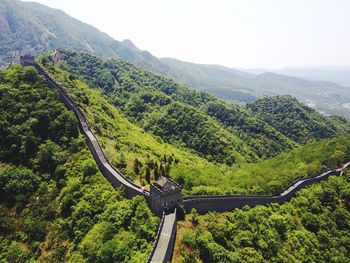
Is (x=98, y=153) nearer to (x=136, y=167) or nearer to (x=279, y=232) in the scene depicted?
(x=136, y=167)

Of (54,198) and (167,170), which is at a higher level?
(167,170)

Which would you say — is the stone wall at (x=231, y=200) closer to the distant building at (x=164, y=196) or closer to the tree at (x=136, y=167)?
the distant building at (x=164, y=196)

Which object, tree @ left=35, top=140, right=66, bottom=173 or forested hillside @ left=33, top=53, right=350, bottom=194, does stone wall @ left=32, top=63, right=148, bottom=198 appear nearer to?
forested hillside @ left=33, top=53, right=350, bottom=194

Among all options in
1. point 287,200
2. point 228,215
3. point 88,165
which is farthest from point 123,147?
point 287,200

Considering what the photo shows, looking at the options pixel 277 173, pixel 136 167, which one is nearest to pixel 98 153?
pixel 136 167

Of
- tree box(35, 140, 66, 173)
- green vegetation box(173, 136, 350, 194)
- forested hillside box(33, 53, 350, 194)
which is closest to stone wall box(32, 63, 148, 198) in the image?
forested hillside box(33, 53, 350, 194)

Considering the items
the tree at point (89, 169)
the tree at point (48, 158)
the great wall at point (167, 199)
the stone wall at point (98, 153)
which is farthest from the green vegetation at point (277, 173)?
the tree at point (48, 158)
